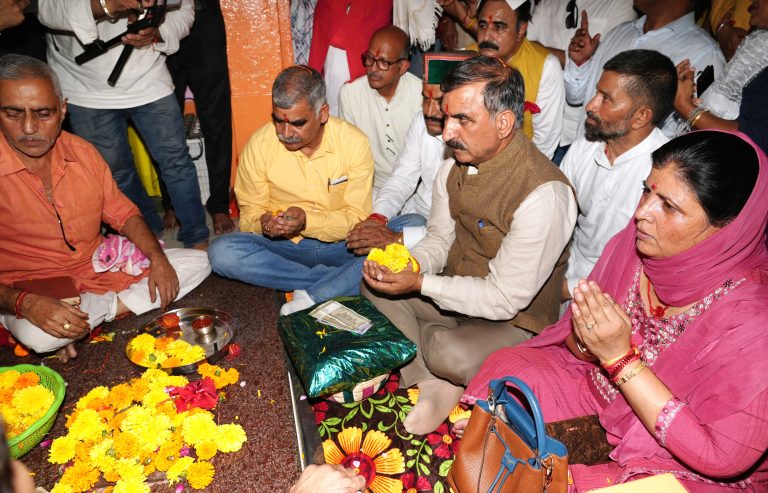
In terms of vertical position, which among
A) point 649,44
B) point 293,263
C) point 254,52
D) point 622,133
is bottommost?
point 293,263

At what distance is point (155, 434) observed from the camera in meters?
2.37

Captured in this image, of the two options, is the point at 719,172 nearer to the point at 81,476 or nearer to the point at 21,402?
the point at 81,476

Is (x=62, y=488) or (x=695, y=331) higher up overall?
(x=695, y=331)

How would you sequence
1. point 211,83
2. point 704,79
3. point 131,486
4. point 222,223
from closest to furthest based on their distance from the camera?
point 131,486
point 704,79
point 211,83
point 222,223

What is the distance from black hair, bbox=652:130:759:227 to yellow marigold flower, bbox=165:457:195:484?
2411mm

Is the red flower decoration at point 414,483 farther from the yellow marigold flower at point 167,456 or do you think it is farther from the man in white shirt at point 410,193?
the man in white shirt at point 410,193

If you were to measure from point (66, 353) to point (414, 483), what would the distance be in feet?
7.25

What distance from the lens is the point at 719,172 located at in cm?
177

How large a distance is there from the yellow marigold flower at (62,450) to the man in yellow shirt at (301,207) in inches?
56.2

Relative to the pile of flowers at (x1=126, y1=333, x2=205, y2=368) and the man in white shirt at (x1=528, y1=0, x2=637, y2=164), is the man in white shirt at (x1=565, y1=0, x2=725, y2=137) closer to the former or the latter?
the man in white shirt at (x1=528, y1=0, x2=637, y2=164)

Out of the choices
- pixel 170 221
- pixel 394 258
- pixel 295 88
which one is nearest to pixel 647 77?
pixel 394 258

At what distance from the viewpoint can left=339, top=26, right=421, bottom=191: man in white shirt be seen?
13.0ft

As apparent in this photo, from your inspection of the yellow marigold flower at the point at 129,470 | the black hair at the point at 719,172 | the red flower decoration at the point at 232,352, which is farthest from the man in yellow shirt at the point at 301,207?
the black hair at the point at 719,172

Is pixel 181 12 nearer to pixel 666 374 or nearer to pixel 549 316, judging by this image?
pixel 549 316
